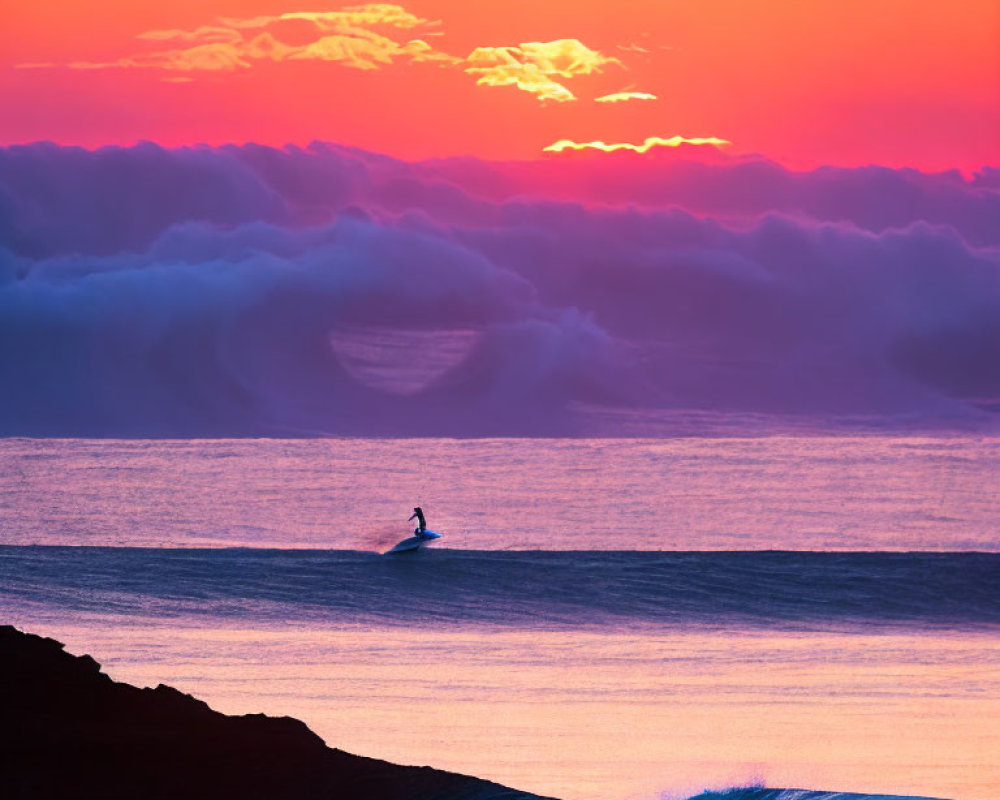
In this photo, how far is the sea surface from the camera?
52.7ft

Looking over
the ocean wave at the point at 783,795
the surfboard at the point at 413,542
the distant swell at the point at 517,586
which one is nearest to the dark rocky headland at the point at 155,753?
the ocean wave at the point at 783,795

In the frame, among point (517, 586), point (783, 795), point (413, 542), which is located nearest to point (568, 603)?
point (517, 586)

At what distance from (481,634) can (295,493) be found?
37372 millimetres

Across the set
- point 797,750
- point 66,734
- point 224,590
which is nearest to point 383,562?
point 224,590

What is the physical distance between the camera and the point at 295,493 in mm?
66750

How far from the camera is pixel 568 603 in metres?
35.2

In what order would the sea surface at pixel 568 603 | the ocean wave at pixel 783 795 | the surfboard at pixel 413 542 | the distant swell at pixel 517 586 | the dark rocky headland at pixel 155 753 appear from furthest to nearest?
1. the surfboard at pixel 413 542
2. the distant swell at pixel 517 586
3. the sea surface at pixel 568 603
4. the ocean wave at pixel 783 795
5. the dark rocky headland at pixel 155 753

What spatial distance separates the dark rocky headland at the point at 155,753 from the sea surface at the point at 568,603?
2499 mm

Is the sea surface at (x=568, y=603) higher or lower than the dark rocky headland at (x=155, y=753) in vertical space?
higher

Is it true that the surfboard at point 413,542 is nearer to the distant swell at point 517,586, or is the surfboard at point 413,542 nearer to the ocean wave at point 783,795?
the distant swell at point 517,586

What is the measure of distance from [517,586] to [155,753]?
27048mm

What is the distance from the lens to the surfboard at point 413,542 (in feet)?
138

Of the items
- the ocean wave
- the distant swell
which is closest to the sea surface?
the distant swell

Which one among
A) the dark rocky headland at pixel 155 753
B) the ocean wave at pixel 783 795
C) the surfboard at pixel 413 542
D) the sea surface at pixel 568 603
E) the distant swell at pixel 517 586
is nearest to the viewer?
the dark rocky headland at pixel 155 753
